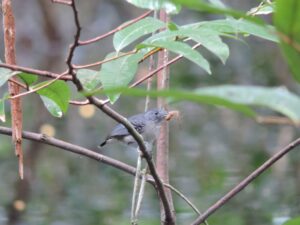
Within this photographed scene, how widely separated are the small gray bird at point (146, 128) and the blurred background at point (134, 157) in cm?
47

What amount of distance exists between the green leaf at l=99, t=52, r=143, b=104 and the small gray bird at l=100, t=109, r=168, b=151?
1.09 ft

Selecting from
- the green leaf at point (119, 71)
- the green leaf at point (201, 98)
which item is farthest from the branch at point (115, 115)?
the green leaf at point (201, 98)

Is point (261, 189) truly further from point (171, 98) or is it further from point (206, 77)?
point (171, 98)

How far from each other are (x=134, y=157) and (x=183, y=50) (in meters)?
2.88

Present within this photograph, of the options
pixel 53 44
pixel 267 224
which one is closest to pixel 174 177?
pixel 267 224

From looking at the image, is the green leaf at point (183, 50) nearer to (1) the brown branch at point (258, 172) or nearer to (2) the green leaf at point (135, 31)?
(2) the green leaf at point (135, 31)

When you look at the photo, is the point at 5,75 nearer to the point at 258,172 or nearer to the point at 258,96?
the point at 258,172

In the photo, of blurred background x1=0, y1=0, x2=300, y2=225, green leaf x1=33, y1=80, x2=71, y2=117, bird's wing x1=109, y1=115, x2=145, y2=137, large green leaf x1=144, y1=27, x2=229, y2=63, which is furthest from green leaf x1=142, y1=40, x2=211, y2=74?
blurred background x1=0, y1=0, x2=300, y2=225

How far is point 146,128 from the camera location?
5.00ft

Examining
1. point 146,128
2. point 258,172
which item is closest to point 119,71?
point 258,172

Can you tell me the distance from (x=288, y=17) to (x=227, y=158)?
3.34 metres

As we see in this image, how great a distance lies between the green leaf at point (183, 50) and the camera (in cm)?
57

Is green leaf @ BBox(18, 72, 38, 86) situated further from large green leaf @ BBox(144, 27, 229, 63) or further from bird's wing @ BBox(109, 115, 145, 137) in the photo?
bird's wing @ BBox(109, 115, 145, 137)

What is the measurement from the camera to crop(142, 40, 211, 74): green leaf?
0.57 metres
